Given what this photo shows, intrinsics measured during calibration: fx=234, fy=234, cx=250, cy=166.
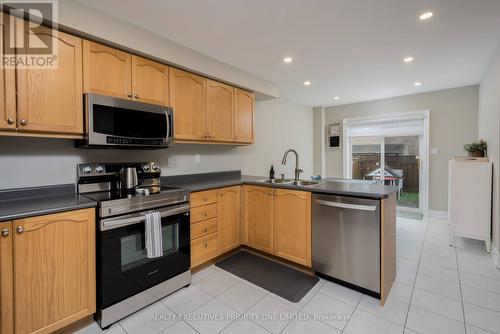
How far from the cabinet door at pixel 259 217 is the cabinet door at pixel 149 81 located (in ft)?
4.66

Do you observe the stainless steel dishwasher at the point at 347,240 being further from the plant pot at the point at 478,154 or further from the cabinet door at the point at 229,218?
the plant pot at the point at 478,154

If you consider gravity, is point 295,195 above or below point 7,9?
below

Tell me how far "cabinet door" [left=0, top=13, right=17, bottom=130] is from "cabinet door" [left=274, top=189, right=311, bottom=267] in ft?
7.34

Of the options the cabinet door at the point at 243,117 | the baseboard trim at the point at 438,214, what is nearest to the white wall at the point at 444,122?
the baseboard trim at the point at 438,214

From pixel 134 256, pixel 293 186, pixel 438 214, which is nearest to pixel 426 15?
pixel 293 186

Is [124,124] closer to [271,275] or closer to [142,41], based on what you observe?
[142,41]

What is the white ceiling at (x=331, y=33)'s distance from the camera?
72.5 inches

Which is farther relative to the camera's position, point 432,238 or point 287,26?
point 432,238

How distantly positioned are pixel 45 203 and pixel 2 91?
0.77m

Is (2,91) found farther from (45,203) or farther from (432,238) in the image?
(432,238)

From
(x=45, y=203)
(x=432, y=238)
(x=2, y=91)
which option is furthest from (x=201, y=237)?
(x=432, y=238)

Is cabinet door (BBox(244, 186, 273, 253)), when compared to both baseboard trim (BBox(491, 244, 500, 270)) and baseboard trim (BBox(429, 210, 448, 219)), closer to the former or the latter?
baseboard trim (BBox(491, 244, 500, 270))

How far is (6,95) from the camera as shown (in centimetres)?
152

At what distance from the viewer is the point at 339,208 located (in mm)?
2098
